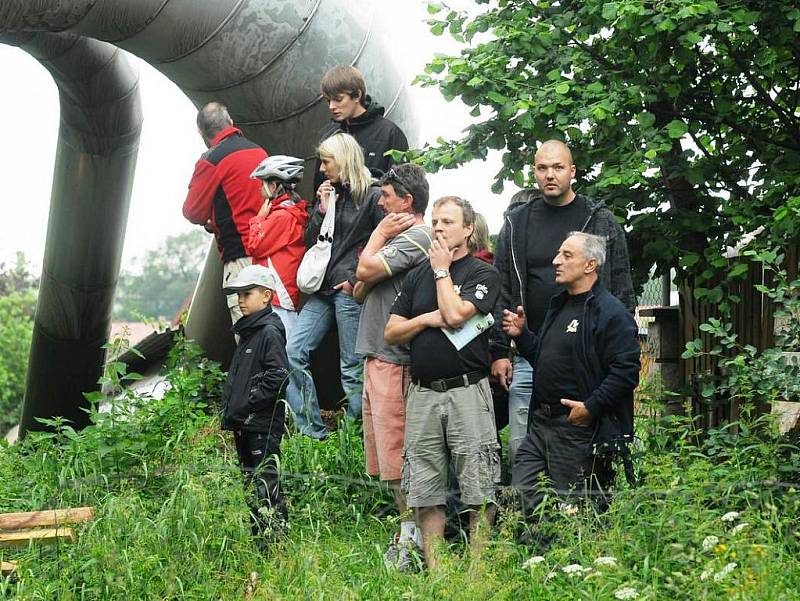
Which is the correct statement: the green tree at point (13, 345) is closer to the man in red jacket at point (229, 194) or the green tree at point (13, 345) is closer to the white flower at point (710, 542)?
the man in red jacket at point (229, 194)

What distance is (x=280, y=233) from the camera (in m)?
7.20

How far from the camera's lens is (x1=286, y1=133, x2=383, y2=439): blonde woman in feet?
22.4

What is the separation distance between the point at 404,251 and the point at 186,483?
152 cm

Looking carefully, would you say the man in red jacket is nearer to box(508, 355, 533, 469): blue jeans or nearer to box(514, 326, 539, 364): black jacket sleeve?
box(508, 355, 533, 469): blue jeans

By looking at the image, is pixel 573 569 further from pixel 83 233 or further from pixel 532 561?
pixel 83 233

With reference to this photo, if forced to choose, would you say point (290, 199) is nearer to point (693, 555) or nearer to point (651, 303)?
point (693, 555)

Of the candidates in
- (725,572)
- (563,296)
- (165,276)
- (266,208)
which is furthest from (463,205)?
(165,276)

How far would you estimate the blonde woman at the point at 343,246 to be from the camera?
22.4 ft

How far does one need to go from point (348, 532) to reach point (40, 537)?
144 centimetres

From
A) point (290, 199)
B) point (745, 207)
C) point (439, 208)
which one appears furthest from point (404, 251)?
point (745, 207)

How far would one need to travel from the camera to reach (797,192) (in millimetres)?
6699

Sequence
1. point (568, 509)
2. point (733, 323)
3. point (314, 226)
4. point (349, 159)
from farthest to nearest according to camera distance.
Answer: point (733, 323) → point (314, 226) → point (349, 159) → point (568, 509)

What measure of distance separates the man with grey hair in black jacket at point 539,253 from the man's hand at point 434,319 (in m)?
0.41

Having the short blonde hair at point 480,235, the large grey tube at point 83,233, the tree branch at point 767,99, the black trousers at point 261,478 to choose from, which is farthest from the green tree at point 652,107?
the large grey tube at point 83,233
